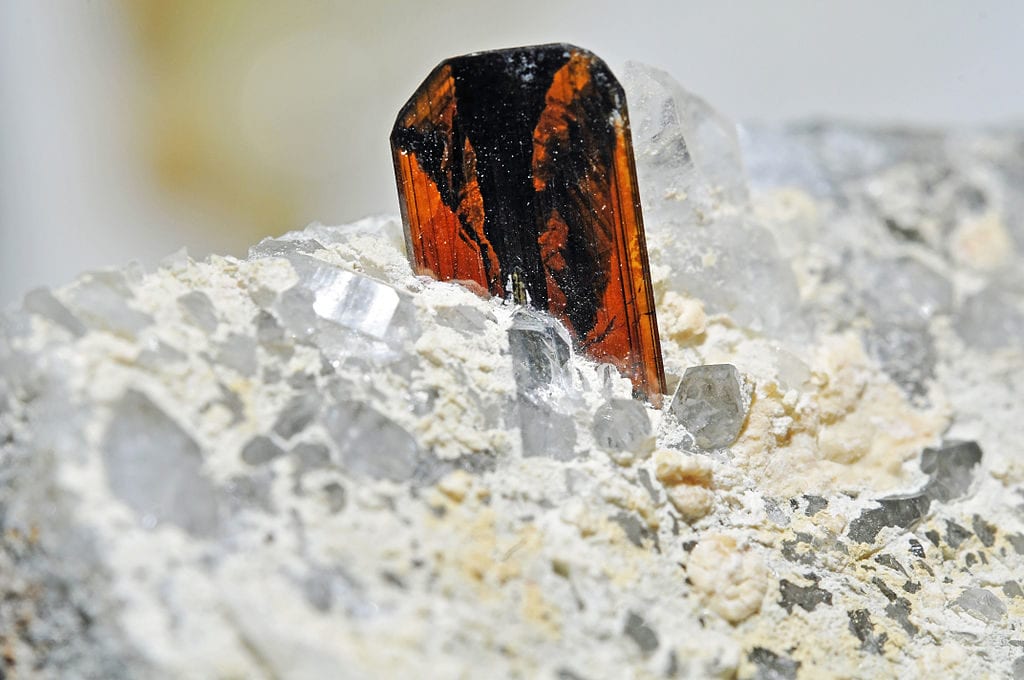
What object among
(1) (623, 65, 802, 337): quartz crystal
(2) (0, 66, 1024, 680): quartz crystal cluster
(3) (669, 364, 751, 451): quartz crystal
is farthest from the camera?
(1) (623, 65, 802, 337): quartz crystal

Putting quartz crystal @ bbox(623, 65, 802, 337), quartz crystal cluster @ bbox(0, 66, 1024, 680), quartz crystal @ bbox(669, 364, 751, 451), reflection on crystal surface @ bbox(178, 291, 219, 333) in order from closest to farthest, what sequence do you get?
quartz crystal cluster @ bbox(0, 66, 1024, 680) < reflection on crystal surface @ bbox(178, 291, 219, 333) < quartz crystal @ bbox(669, 364, 751, 451) < quartz crystal @ bbox(623, 65, 802, 337)

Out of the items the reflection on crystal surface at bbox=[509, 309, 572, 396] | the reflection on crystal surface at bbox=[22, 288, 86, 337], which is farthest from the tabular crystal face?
the reflection on crystal surface at bbox=[22, 288, 86, 337]

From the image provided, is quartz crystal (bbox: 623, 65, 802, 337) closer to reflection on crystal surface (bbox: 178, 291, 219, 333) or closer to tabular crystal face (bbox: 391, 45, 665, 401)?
tabular crystal face (bbox: 391, 45, 665, 401)

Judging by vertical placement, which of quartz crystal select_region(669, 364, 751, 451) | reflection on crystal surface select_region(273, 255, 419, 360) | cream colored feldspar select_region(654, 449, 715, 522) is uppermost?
reflection on crystal surface select_region(273, 255, 419, 360)

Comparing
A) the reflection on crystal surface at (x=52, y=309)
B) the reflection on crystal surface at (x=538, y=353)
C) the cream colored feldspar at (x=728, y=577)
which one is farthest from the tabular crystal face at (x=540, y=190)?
the reflection on crystal surface at (x=52, y=309)

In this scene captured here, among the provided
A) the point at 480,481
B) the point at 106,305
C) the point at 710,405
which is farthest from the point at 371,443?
the point at 710,405

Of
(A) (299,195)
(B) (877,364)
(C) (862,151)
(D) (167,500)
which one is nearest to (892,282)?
(B) (877,364)

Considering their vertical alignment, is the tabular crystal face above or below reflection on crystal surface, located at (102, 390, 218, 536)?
above

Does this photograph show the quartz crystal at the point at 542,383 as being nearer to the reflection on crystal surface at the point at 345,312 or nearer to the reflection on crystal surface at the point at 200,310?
the reflection on crystal surface at the point at 345,312

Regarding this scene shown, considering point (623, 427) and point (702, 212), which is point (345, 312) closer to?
point (623, 427)
